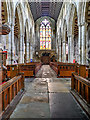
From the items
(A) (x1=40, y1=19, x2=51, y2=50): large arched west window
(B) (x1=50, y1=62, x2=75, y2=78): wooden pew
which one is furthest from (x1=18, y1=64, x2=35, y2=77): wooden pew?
(A) (x1=40, y1=19, x2=51, y2=50): large arched west window

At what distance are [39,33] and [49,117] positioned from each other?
24667 mm

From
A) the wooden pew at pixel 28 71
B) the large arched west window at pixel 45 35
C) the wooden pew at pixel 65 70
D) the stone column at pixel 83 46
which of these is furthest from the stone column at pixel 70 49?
the large arched west window at pixel 45 35

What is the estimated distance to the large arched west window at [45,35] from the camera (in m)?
25.5

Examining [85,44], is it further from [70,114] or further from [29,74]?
[70,114]

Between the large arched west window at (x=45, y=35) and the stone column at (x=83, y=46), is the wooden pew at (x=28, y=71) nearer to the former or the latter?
the stone column at (x=83, y=46)

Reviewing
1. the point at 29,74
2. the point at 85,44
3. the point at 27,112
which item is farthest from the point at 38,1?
the point at 27,112

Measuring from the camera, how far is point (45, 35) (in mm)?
25672

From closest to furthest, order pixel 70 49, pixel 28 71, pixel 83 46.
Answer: pixel 28 71 → pixel 83 46 → pixel 70 49

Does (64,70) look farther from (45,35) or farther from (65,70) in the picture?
(45,35)

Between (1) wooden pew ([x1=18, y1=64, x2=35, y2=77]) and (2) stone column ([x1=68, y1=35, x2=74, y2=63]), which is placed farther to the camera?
(2) stone column ([x1=68, y1=35, x2=74, y2=63])

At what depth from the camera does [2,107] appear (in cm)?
208

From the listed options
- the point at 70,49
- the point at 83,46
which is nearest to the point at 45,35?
the point at 70,49

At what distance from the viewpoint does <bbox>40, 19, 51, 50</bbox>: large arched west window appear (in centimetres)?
2547

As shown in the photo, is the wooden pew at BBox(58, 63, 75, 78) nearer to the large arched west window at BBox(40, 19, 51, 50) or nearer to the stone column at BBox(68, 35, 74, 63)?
the stone column at BBox(68, 35, 74, 63)
